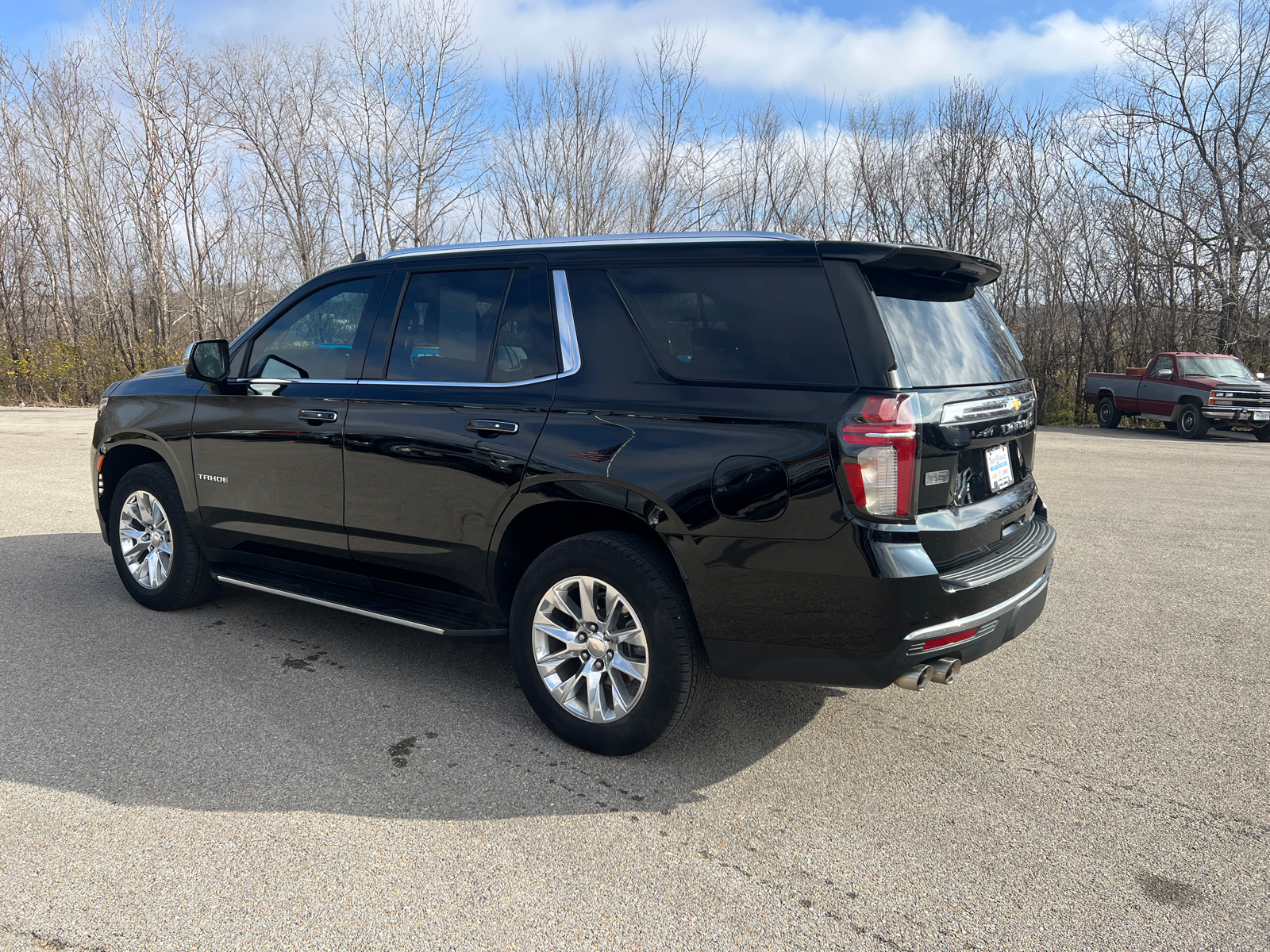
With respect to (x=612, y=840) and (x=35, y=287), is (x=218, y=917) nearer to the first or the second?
(x=612, y=840)

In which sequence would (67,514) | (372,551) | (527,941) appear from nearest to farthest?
(527,941) < (372,551) < (67,514)

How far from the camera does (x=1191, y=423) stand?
1945 centimetres

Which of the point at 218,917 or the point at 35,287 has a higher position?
the point at 35,287

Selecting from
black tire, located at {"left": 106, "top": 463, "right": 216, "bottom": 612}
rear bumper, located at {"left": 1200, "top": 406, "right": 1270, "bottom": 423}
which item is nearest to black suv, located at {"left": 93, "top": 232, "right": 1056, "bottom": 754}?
black tire, located at {"left": 106, "top": 463, "right": 216, "bottom": 612}

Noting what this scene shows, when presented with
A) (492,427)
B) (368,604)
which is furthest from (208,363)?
(492,427)

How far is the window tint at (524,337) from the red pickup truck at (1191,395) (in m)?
20.1

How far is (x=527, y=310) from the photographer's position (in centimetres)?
368

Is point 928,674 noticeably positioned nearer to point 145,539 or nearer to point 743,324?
point 743,324

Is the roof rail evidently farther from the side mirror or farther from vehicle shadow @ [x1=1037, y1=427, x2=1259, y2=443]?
vehicle shadow @ [x1=1037, y1=427, x2=1259, y2=443]

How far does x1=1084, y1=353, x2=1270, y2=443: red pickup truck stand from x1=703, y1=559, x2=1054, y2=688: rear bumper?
64.1 feet

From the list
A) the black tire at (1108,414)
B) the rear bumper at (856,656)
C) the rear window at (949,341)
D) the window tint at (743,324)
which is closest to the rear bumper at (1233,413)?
the black tire at (1108,414)

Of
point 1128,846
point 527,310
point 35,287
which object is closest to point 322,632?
point 527,310

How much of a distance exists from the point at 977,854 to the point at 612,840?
3.80 feet

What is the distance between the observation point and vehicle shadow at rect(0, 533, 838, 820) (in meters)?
3.07
